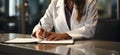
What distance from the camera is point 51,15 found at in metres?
2.09

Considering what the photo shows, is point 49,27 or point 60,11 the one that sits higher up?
point 60,11

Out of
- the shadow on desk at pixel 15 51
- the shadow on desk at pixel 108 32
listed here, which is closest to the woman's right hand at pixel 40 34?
the shadow on desk at pixel 15 51

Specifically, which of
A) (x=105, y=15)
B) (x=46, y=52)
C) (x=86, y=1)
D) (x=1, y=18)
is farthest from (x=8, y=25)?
(x=46, y=52)

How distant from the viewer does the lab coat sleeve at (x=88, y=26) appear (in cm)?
172

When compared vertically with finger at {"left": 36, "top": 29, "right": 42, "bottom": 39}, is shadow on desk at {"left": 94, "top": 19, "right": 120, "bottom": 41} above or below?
below

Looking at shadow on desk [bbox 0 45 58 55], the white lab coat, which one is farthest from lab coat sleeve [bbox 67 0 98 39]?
shadow on desk [bbox 0 45 58 55]

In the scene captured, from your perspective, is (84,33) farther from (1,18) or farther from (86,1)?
(1,18)

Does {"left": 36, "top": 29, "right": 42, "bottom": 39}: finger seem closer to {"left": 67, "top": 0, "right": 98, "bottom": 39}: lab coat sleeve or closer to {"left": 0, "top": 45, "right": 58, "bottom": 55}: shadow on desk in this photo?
{"left": 67, "top": 0, "right": 98, "bottom": 39}: lab coat sleeve

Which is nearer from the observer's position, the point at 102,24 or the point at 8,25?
the point at 102,24

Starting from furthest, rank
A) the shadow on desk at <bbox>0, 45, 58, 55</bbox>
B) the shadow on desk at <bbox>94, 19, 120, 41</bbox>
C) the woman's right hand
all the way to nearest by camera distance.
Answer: the shadow on desk at <bbox>94, 19, 120, 41</bbox>
the woman's right hand
the shadow on desk at <bbox>0, 45, 58, 55</bbox>

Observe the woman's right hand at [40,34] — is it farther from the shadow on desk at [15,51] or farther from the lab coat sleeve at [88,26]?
the shadow on desk at [15,51]

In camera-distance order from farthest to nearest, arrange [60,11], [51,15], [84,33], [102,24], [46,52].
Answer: [102,24], [51,15], [60,11], [84,33], [46,52]

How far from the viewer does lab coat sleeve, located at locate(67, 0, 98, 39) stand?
5.64 feet

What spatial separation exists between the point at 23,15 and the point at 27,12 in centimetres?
10
